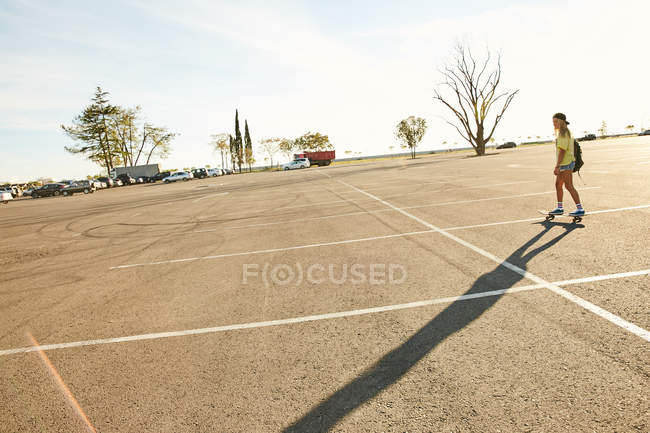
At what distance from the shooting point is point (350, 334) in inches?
135

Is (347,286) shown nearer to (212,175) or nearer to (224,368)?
(224,368)

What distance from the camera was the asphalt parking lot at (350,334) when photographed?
2.37m

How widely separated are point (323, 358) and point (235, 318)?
4.74ft

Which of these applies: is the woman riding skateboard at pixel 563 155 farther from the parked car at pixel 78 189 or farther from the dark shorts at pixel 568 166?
the parked car at pixel 78 189

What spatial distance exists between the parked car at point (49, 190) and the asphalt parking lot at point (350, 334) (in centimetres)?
4317

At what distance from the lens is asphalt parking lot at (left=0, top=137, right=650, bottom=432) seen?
93.4 inches

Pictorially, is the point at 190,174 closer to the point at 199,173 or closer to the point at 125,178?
the point at 199,173

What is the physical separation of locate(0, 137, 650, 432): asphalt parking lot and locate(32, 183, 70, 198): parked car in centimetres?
4317

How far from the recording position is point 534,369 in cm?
262

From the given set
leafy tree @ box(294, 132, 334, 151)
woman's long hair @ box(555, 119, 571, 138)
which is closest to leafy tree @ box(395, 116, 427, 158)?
leafy tree @ box(294, 132, 334, 151)

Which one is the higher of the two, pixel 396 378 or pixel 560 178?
pixel 560 178

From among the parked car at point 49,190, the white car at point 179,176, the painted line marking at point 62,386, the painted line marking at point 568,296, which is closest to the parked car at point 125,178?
the white car at point 179,176

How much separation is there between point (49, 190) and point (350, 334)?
166ft

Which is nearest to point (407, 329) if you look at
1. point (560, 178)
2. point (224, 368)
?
point (224, 368)
